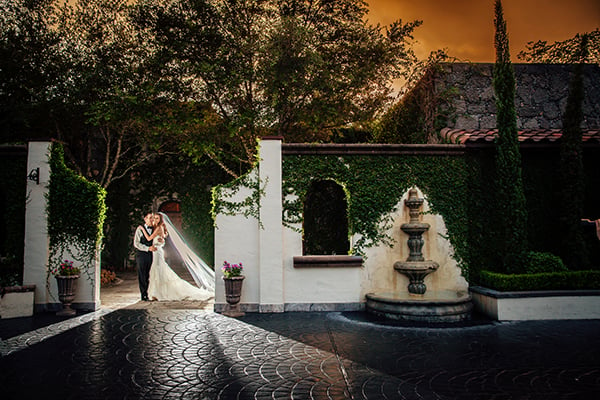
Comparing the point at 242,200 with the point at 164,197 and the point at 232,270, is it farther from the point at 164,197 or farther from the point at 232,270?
the point at 164,197

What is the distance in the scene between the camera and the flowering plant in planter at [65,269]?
26.3 ft

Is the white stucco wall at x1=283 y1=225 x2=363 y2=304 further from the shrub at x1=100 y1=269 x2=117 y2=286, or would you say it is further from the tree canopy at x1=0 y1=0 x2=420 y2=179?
the shrub at x1=100 y1=269 x2=117 y2=286

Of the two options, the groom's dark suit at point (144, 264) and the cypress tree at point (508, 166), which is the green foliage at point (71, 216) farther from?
the cypress tree at point (508, 166)

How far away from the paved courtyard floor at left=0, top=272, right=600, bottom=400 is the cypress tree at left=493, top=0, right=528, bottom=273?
1.53 m

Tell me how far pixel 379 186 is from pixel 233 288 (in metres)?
3.97

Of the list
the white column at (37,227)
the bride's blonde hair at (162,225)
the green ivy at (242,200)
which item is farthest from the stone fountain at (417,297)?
the white column at (37,227)

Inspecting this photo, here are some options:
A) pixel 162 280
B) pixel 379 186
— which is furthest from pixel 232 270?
pixel 379 186

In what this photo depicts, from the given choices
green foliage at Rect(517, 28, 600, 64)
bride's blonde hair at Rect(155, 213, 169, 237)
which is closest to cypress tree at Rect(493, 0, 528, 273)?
green foliage at Rect(517, 28, 600, 64)

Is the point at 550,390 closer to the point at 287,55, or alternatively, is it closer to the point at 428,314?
the point at 428,314

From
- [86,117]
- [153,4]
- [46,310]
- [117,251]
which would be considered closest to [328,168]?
[46,310]

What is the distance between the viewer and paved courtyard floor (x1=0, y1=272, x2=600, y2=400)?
13.4 ft

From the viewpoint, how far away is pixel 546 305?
732 centimetres

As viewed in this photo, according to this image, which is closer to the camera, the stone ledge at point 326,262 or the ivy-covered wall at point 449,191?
the stone ledge at point 326,262

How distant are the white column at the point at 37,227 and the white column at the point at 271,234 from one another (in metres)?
4.73
